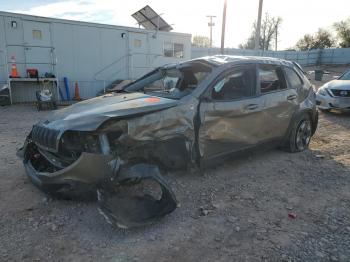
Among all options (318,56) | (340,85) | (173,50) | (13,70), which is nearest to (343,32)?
(318,56)

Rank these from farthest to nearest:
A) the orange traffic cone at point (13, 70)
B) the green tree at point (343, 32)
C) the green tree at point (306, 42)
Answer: the green tree at point (306, 42) < the green tree at point (343, 32) < the orange traffic cone at point (13, 70)

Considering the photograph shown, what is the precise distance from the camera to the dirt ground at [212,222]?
2693 millimetres

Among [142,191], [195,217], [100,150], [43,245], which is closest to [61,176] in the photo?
[100,150]

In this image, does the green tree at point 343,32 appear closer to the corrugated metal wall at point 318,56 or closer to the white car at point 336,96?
the corrugated metal wall at point 318,56

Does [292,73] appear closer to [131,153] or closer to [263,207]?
[263,207]

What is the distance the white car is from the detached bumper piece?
790 centimetres

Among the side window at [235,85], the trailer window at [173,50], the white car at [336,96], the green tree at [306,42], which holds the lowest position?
the white car at [336,96]

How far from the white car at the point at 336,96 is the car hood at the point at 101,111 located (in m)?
7.33

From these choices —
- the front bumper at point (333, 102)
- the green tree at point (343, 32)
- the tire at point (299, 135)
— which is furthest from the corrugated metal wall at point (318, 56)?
the tire at point (299, 135)

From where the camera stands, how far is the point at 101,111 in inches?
136

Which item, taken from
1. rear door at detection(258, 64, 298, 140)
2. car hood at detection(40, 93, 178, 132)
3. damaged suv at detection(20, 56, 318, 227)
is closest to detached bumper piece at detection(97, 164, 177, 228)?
damaged suv at detection(20, 56, 318, 227)

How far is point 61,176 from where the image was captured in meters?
3.15

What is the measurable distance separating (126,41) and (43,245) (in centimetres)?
1260

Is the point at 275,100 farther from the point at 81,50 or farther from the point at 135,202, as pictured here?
the point at 81,50
